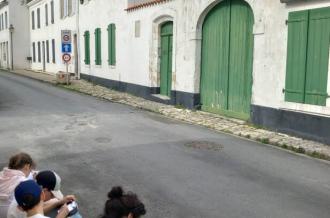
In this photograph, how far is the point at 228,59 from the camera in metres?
13.3

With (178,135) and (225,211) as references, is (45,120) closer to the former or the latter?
(178,135)

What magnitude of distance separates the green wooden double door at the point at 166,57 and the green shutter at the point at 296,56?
6476 mm

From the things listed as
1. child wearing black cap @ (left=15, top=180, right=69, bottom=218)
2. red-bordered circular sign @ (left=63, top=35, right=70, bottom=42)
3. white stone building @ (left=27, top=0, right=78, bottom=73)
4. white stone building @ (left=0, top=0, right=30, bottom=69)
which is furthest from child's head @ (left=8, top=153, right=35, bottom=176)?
white stone building @ (left=0, top=0, right=30, bottom=69)

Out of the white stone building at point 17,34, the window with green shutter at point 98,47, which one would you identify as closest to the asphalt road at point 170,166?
the window with green shutter at point 98,47

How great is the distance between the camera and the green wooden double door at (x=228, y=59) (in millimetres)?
12578

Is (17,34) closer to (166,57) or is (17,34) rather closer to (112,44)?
(112,44)

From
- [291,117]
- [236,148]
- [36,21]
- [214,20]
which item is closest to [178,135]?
[236,148]

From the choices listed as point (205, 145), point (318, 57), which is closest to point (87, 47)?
point (205, 145)

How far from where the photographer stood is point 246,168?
25.2ft

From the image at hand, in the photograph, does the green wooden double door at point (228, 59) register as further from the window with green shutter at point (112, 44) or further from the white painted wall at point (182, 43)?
the window with green shutter at point (112, 44)

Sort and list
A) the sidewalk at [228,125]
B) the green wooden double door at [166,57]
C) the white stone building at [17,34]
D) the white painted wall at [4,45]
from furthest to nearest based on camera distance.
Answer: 1. the white painted wall at [4,45]
2. the white stone building at [17,34]
3. the green wooden double door at [166,57]
4. the sidewalk at [228,125]

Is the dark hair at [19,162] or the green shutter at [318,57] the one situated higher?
the green shutter at [318,57]

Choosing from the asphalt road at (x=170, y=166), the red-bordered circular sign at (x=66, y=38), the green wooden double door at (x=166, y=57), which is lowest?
the asphalt road at (x=170, y=166)

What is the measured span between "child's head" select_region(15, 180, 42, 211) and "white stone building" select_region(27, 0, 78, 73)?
24614 mm
